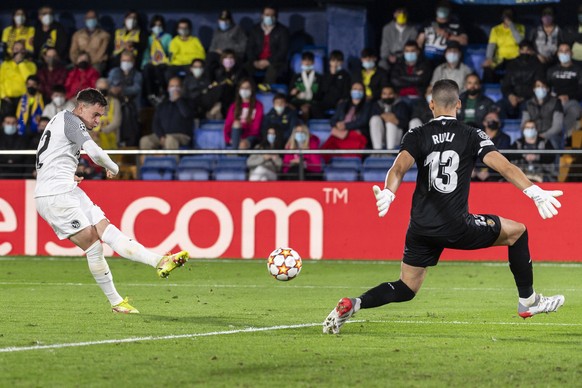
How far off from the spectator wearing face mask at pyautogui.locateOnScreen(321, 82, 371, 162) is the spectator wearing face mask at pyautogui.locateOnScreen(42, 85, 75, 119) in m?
4.93

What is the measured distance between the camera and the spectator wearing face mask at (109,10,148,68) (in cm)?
2378

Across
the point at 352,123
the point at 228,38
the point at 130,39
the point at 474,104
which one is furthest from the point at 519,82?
the point at 130,39

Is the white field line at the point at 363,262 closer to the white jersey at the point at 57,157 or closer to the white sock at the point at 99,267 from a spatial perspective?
the white sock at the point at 99,267

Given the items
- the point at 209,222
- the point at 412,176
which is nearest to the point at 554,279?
the point at 412,176

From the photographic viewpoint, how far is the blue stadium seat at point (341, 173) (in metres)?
19.7

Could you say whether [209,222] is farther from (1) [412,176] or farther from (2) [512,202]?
(2) [512,202]

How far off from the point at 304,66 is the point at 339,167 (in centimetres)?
303

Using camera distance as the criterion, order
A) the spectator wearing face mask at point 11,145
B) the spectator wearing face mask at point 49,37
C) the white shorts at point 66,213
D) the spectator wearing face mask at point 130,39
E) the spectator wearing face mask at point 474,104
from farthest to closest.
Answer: the spectator wearing face mask at point 49,37 < the spectator wearing face mask at point 130,39 < the spectator wearing face mask at point 11,145 < the spectator wearing face mask at point 474,104 < the white shorts at point 66,213

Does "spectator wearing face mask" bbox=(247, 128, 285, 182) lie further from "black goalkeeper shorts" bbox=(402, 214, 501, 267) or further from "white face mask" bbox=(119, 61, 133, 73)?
"black goalkeeper shorts" bbox=(402, 214, 501, 267)

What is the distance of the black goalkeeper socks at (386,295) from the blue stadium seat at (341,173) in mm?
10202

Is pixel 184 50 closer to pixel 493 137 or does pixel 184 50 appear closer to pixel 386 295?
pixel 493 137

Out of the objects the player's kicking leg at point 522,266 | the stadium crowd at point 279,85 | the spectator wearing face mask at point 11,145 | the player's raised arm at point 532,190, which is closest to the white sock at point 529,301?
the player's kicking leg at point 522,266

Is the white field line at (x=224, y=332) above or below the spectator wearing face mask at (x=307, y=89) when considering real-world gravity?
below

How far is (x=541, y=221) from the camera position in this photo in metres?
18.5
